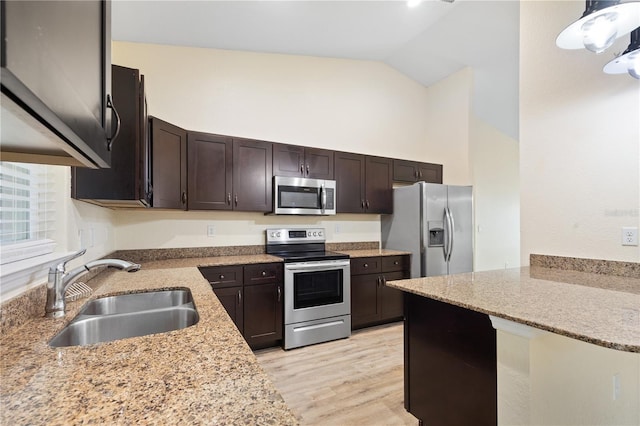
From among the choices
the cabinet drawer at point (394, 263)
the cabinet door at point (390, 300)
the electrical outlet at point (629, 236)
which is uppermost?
the electrical outlet at point (629, 236)

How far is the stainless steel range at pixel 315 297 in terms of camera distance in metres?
3.00

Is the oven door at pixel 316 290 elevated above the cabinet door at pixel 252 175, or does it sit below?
below

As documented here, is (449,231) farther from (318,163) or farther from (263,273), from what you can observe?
(263,273)

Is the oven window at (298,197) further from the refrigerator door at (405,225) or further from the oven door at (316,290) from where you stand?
the refrigerator door at (405,225)

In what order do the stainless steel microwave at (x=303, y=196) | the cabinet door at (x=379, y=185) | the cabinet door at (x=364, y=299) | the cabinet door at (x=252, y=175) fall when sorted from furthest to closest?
the cabinet door at (x=379, y=185) < the cabinet door at (x=364, y=299) < the stainless steel microwave at (x=303, y=196) < the cabinet door at (x=252, y=175)

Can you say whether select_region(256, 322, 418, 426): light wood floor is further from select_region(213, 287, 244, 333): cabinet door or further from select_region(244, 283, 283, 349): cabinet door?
select_region(213, 287, 244, 333): cabinet door

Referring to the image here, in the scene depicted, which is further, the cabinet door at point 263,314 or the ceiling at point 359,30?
the cabinet door at point 263,314

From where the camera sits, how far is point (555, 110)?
6.64 feet

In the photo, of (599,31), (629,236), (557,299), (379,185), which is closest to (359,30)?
(379,185)

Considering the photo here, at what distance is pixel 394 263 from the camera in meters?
3.68

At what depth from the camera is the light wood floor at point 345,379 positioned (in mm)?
1992

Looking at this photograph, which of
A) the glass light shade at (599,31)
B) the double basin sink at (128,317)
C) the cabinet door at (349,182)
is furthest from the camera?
the cabinet door at (349,182)

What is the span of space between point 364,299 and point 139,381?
3.00 metres

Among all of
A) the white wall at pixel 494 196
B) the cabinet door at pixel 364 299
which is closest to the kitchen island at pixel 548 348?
the cabinet door at pixel 364 299
